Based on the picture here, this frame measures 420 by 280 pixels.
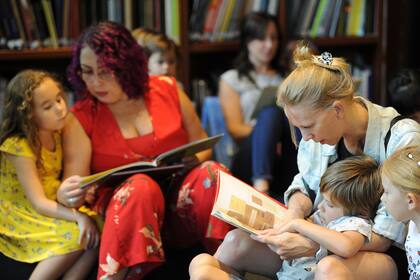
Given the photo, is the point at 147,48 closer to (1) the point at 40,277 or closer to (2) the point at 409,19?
(1) the point at 40,277

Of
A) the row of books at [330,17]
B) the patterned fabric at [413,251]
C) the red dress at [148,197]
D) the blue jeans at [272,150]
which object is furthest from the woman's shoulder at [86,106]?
the row of books at [330,17]

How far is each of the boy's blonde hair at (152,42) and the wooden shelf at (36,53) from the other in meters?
0.39

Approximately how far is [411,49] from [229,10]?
89 cm

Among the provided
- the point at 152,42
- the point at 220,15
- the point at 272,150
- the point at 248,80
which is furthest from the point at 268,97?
the point at 220,15

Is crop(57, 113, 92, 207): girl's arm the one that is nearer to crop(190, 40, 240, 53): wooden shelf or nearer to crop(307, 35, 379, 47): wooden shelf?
crop(190, 40, 240, 53): wooden shelf

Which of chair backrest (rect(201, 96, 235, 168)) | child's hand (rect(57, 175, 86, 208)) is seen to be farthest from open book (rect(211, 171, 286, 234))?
chair backrest (rect(201, 96, 235, 168))

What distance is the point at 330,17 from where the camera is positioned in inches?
120

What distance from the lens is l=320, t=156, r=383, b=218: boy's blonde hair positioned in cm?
160

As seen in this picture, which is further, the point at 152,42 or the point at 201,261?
the point at 152,42

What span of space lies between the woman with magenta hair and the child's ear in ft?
2.07

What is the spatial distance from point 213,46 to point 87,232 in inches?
51.6

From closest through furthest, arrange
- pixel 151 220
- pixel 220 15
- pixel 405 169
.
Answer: pixel 405 169
pixel 151 220
pixel 220 15

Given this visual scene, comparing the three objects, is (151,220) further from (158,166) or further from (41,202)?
(41,202)

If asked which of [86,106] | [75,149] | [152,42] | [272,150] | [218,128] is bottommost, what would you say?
[218,128]
